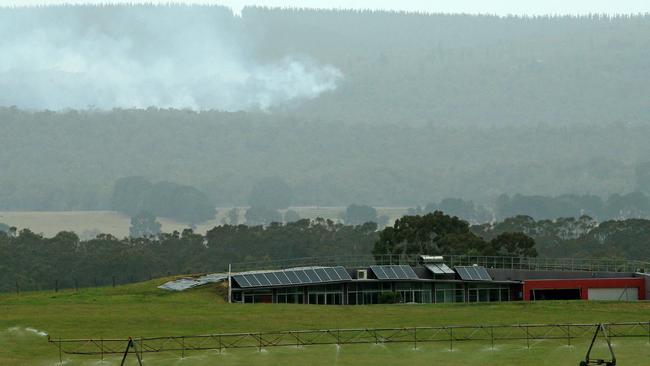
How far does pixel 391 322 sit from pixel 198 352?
79.3 ft

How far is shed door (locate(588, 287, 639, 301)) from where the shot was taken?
5758 inches

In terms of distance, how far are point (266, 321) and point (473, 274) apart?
35459 mm

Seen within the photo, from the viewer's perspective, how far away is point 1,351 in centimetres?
10375

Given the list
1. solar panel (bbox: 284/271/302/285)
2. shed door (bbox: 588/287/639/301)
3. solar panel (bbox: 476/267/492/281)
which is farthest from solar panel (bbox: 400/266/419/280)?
shed door (bbox: 588/287/639/301)

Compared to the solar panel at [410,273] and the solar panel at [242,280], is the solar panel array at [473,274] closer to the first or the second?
the solar panel at [410,273]

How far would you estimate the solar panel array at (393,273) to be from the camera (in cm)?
14575

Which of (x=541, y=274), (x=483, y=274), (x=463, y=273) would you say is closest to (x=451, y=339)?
(x=463, y=273)

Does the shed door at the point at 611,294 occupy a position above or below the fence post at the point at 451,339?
above

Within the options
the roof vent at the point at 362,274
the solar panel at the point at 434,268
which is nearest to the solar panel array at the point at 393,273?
the roof vent at the point at 362,274

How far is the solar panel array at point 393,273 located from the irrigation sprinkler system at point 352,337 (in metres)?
29.1

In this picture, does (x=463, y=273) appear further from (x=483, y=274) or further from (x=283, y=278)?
(x=283, y=278)

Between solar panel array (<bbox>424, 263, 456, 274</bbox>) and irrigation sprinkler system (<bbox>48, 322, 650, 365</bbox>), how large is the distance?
31.5 metres

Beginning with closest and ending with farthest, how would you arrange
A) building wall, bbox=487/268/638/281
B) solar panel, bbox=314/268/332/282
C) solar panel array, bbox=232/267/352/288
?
solar panel array, bbox=232/267/352/288, solar panel, bbox=314/268/332/282, building wall, bbox=487/268/638/281

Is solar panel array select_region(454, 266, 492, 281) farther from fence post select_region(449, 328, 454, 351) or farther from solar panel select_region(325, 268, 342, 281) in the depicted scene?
fence post select_region(449, 328, 454, 351)
